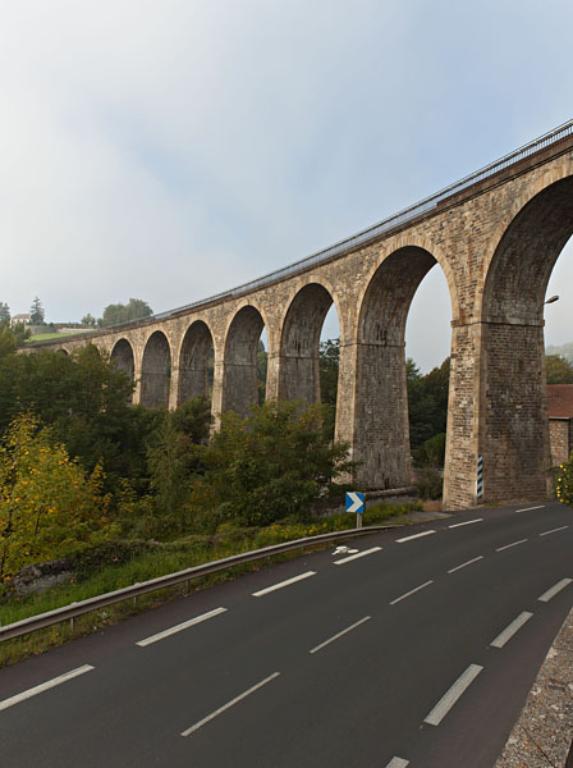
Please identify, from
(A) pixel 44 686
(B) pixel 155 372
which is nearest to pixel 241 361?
(B) pixel 155 372

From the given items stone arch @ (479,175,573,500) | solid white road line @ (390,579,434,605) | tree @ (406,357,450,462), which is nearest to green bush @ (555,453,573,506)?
solid white road line @ (390,579,434,605)

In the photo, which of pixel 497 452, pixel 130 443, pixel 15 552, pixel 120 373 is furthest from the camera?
pixel 120 373

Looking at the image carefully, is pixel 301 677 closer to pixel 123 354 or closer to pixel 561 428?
pixel 561 428

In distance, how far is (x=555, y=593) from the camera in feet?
32.6

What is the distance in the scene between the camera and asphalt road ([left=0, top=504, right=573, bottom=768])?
5.20 metres

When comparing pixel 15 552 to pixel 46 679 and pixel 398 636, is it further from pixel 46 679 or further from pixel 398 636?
pixel 398 636

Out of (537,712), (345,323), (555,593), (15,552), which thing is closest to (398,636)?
(537,712)

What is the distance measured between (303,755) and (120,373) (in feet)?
106

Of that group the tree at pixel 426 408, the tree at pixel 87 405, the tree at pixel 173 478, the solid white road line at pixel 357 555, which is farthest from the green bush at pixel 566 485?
the tree at pixel 426 408

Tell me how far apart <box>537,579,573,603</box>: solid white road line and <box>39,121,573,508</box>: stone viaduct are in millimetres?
8121

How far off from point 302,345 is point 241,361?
9.49m

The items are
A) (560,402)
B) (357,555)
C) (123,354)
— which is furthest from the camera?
(123,354)

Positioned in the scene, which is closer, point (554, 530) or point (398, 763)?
point (398, 763)

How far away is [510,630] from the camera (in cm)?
812
